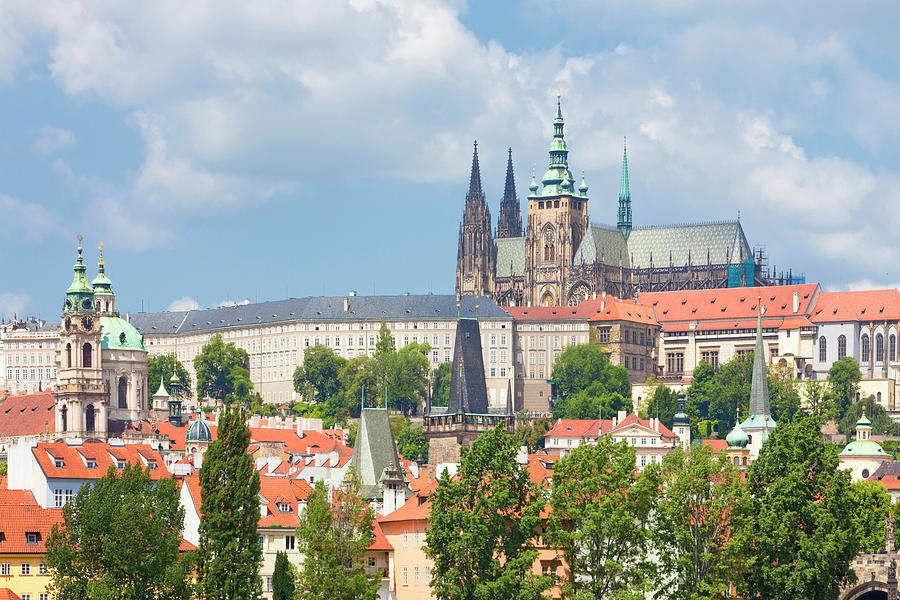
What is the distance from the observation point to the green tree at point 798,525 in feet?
281

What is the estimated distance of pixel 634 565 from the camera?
274 ft

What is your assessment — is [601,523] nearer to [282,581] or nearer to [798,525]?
[798,525]

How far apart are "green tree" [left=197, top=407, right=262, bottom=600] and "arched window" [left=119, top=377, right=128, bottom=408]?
321 feet

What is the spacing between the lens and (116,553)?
81.9 meters

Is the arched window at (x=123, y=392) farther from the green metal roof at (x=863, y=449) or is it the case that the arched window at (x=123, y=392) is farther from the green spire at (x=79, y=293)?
the green metal roof at (x=863, y=449)

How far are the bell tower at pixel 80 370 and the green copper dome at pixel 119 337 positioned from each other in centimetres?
939

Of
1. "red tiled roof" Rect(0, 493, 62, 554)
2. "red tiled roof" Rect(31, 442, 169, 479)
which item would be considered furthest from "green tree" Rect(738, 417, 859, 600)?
"red tiled roof" Rect(31, 442, 169, 479)

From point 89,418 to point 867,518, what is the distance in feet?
276

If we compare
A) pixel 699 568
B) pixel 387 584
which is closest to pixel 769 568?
pixel 699 568

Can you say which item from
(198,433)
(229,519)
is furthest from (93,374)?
(229,519)

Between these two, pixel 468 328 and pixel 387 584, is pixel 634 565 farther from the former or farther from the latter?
pixel 468 328

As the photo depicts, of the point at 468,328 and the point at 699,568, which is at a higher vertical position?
the point at 468,328

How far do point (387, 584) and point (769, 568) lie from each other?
55.7 ft

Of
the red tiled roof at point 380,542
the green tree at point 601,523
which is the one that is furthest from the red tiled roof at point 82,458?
the green tree at point 601,523
